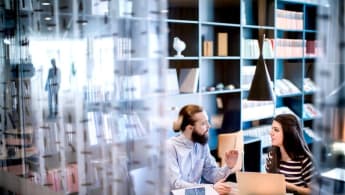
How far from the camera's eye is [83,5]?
179 centimetres

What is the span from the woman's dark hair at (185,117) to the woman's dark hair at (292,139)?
0.85m

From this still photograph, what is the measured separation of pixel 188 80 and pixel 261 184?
6.41 ft

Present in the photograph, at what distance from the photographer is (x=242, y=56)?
14.5 feet

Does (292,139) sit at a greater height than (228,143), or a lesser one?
greater

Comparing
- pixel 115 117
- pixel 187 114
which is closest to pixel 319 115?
pixel 115 117

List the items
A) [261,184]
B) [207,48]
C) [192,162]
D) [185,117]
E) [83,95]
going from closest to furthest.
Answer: [83,95] < [261,184] < [192,162] < [185,117] < [207,48]

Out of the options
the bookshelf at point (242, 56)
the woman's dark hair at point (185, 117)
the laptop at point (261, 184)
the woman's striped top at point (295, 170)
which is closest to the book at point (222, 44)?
the bookshelf at point (242, 56)

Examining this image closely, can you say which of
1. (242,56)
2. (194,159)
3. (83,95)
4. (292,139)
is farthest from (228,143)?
(83,95)

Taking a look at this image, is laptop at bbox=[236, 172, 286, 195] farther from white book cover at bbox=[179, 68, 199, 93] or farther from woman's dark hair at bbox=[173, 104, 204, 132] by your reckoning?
white book cover at bbox=[179, 68, 199, 93]

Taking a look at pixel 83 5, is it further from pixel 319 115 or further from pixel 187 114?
pixel 187 114

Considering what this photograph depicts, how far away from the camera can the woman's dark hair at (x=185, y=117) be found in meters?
3.39

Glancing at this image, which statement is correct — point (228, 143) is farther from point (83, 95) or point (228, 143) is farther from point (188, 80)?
point (83, 95)

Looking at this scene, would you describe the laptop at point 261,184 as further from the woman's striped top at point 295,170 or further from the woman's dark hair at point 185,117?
the woman's dark hair at point 185,117

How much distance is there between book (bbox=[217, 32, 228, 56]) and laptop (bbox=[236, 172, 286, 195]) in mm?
2299
